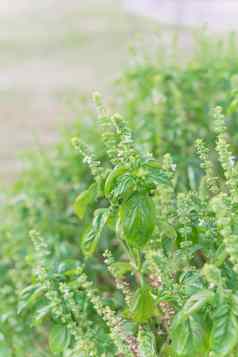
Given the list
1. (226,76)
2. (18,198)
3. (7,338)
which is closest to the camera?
(7,338)

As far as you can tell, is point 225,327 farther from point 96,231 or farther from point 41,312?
point 41,312

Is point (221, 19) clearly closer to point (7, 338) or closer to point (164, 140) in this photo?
point (164, 140)

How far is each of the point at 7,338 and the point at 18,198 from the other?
772mm

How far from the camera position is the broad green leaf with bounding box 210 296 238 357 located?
3.59ft

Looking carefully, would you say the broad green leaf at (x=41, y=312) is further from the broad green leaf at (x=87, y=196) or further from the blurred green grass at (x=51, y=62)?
the blurred green grass at (x=51, y=62)

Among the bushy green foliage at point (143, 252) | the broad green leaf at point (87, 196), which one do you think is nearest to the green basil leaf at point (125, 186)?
the bushy green foliage at point (143, 252)

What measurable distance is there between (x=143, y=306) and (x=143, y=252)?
0.76 feet

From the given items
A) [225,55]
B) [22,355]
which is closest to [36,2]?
[225,55]

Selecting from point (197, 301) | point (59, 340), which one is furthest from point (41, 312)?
point (197, 301)

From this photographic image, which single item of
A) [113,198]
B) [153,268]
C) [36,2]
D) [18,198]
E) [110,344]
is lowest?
[36,2]

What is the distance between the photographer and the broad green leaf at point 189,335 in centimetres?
117

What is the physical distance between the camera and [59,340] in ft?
4.90

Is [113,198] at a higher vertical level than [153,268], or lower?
higher

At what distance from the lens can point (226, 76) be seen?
2520mm
